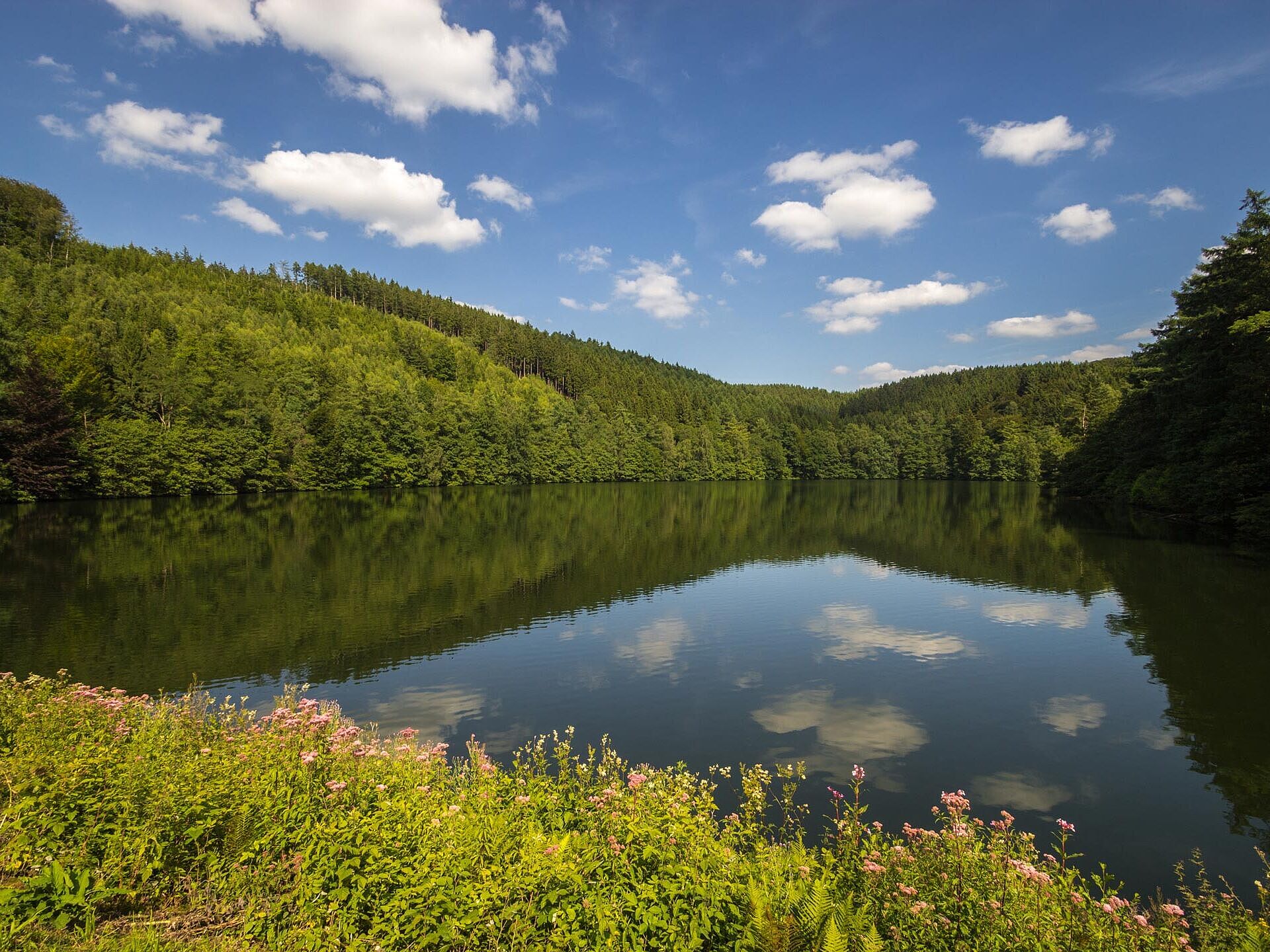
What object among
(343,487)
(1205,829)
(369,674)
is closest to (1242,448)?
(1205,829)

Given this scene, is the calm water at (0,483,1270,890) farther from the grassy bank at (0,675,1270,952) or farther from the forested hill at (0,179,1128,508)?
the forested hill at (0,179,1128,508)

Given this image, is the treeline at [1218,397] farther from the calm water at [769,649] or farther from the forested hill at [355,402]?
the forested hill at [355,402]

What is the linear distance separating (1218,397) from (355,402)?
8516 centimetres

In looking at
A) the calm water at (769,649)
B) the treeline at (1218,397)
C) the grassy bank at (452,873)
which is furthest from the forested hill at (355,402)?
the grassy bank at (452,873)

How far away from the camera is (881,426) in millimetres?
165875

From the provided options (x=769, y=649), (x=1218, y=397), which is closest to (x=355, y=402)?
(x=769, y=649)

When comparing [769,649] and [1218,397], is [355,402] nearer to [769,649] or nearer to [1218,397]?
[769,649]

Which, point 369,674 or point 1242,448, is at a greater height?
point 1242,448

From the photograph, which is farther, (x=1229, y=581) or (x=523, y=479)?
(x=523, y=479)

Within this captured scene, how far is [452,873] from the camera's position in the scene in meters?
4.92

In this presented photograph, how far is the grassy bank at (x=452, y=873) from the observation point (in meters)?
4.46

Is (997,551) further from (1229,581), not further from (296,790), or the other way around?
(296,790)

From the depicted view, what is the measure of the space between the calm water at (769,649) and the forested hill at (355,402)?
2733 centimetres

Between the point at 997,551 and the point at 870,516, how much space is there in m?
22.7
